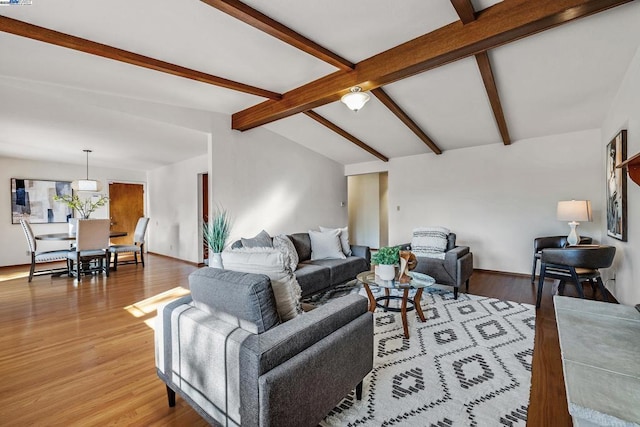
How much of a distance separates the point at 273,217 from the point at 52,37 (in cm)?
381

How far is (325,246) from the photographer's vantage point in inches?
167

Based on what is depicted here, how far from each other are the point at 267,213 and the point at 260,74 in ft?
8.70

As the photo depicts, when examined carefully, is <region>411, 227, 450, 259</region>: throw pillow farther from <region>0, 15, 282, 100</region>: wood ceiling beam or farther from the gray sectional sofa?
<region>0, 15, 282, 100</region>: wood ceiling beam

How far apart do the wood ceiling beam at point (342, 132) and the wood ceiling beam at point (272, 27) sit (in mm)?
1698

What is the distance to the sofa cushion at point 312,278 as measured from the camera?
336cm

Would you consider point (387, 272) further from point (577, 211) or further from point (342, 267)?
point (577, 211)

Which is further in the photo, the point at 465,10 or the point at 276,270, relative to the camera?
the point at 465,10

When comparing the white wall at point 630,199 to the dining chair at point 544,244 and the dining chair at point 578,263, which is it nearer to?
the dining chair at point 578,263

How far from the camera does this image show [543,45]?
2695mm

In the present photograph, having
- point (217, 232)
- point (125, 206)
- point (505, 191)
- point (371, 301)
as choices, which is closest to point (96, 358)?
point (217, 232)

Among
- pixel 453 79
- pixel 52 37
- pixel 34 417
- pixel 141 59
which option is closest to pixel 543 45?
pixel 453 79

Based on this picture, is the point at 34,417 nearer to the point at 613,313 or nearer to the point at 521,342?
the point at 613,313

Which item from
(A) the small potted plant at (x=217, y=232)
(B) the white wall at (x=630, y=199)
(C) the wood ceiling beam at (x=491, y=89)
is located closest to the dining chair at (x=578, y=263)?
(B) the white wall at (x=630, y=199)

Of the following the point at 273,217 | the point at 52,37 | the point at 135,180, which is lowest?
the point at 273,217
